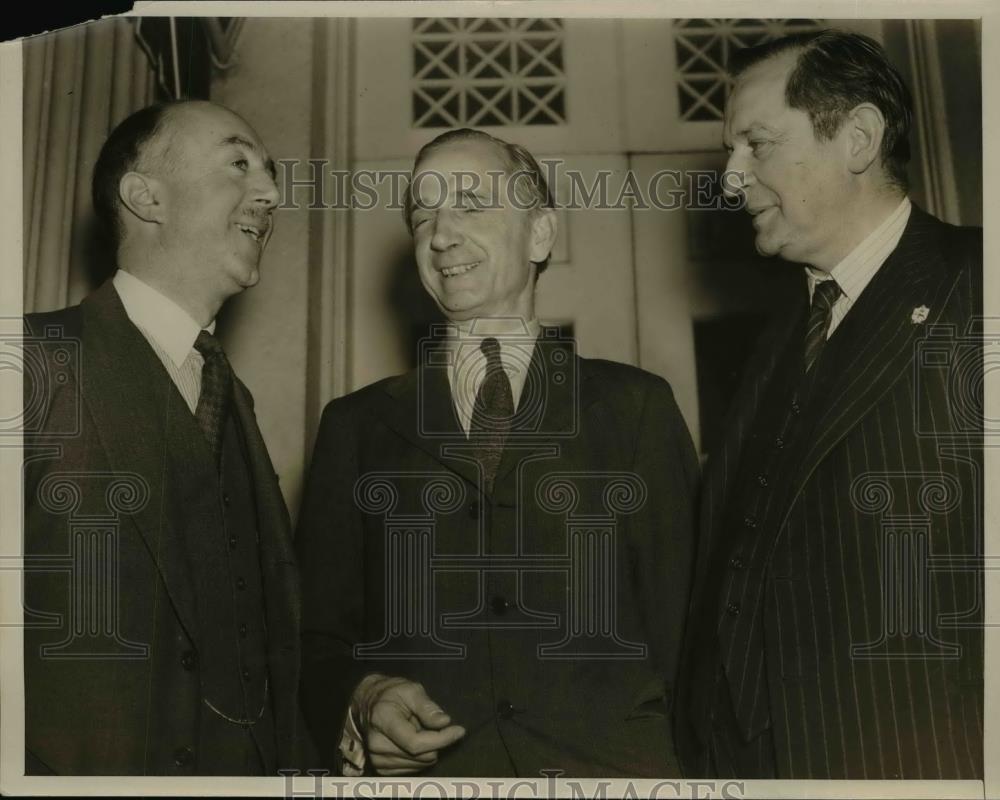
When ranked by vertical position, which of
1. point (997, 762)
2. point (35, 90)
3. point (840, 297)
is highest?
point (35, 90)

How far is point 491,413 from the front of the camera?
374 centimetres

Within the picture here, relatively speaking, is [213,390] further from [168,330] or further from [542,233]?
[542,233]

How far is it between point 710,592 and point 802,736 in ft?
1.40

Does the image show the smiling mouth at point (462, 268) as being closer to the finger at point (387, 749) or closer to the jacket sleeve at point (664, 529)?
the jacket sleeve at point (664, 529)

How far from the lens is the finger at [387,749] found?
3564mm

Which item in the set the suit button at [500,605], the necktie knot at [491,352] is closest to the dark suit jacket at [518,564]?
the suit button at [500,605]

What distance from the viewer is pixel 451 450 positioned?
3.72 meters

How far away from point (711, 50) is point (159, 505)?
1.97 metres

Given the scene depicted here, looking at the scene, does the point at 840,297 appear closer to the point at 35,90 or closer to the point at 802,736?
the point at 802,736

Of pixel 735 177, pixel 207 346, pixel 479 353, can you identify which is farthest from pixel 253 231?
pixel 735 177

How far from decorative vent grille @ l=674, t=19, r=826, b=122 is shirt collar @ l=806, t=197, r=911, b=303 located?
0.54 meters

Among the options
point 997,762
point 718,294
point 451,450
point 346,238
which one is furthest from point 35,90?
point 997,762

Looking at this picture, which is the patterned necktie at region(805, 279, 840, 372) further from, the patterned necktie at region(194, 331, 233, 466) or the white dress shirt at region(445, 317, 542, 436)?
the patterned necktie at region(194, 331, 233, 466)

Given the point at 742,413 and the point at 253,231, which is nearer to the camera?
the point at 742,413
